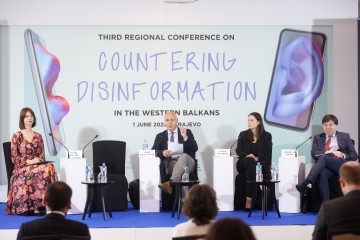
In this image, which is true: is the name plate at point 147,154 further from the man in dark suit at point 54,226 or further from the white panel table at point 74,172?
the man in dark suit at point 54,226

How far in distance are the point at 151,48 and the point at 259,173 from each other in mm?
2366

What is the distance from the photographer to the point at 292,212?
7398 mm

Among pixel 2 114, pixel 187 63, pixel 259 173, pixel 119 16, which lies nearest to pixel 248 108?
pixel 187 63

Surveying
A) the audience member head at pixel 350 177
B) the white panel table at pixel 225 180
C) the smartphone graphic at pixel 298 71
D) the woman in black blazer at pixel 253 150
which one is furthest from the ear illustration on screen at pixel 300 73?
the audience member head at pixel 350 177

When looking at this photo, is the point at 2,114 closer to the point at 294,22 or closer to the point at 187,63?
the point at 187,63

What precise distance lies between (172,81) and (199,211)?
5.28 meters

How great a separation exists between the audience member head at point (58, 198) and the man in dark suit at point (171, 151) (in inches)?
156

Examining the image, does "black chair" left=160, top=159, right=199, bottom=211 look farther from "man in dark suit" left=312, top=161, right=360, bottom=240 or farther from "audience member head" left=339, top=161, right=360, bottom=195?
"man in dark suit" left=312, top=161, right=360, bottom=240

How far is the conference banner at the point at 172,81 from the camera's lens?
328 inches

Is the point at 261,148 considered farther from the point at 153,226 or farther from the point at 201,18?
the point at 201,18

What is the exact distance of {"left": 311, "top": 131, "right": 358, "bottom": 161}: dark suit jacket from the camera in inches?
289

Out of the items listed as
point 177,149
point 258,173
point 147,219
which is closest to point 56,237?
point 147,219

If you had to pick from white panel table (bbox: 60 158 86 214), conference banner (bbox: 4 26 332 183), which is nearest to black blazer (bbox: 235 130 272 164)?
conference banner (bbox: 4 26 332 183)

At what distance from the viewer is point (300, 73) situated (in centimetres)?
848
